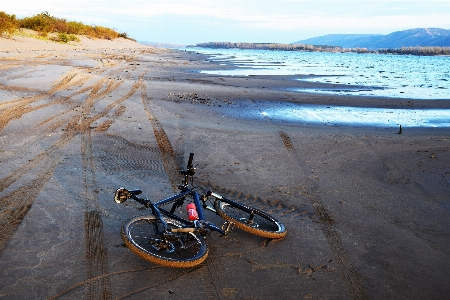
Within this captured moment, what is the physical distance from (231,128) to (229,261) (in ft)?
22.2

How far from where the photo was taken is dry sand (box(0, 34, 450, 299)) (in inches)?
158

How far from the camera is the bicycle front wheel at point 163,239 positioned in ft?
13.6

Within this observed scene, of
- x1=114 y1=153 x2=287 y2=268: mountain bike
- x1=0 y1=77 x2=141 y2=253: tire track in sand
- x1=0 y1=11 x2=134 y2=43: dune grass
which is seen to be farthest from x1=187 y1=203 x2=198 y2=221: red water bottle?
x1=0 y1=11 x2=134 y2=43: dune grass

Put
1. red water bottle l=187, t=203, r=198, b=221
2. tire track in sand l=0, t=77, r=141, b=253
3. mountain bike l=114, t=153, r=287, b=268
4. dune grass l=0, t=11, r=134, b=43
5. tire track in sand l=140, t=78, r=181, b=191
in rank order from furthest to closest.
→ 1. dune grass l=0, t=11, r=134, b=43
2. tire track in sand l=140, t=78, r=181, b=191
3. tire track in sand l=0, t=77, r=141, b=253
4. red water bottle l=187, t=203, r=198, b=221
5. mountain bike l=114, t=153, r=287, b=268

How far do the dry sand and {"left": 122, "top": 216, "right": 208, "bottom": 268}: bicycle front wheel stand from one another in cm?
20

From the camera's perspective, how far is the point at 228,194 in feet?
20.9

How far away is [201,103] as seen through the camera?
14398mm

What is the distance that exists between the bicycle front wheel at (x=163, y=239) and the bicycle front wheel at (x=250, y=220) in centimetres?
71

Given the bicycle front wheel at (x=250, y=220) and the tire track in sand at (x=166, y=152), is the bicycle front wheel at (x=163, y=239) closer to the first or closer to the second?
the bicycle front wheel at (x=250, y=220)

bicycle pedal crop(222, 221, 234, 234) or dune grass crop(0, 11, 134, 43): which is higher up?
dune grass crop(0, 11, 134, 43)

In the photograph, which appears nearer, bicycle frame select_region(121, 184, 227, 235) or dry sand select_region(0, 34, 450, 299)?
dry sand select_region(0, 34, 450, 299)

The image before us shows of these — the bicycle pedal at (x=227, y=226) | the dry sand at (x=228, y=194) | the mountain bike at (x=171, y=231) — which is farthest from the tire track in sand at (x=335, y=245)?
the bicycle pedal at (x=227, y=226)

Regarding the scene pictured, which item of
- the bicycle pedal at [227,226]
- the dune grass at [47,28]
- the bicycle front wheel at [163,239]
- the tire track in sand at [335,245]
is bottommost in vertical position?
the tire track in sand at [335,245]

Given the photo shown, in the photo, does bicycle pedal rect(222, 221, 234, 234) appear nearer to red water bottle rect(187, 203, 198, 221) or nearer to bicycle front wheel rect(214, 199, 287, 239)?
bicycle front wheel rect(214, 199, 287, 239)
